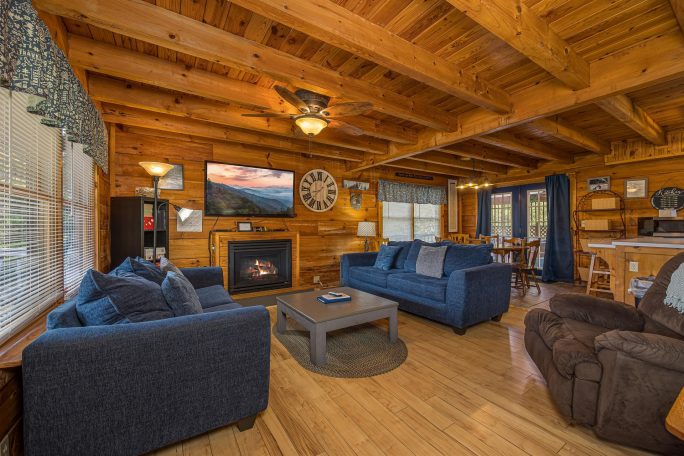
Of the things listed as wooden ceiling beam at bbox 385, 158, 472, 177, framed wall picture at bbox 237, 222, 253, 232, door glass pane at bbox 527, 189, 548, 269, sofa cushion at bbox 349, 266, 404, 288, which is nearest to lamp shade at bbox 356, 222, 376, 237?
sofa cushion at bbox 349, 266, 404, 288

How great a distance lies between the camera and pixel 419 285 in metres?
3.38

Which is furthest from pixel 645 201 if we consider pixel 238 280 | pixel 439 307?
pixel 238 280

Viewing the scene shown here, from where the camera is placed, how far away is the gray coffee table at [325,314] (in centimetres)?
236

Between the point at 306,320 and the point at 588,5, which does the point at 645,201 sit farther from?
the point at 306,320

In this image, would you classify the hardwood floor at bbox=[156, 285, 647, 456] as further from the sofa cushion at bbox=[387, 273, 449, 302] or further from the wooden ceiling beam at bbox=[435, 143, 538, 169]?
the wooden ceiling beam at bbox=[435, 143, 538, 169]

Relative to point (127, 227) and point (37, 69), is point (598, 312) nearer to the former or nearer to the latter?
point (37, 69)

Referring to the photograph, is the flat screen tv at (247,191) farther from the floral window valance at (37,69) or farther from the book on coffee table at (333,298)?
the floral window valance at (37,69)

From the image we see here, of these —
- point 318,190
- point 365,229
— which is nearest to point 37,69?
point 318,190

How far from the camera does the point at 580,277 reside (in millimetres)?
5543

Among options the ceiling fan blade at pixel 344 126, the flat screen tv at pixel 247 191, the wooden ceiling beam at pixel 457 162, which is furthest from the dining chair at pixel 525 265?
the flat screen tv at pixel 247 191

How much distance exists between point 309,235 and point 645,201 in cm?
572

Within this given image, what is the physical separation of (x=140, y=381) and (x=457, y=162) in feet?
18.8

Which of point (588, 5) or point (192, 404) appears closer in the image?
point (192, 404)

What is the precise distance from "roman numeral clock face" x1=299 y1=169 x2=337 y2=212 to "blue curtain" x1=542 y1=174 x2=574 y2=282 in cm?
432
